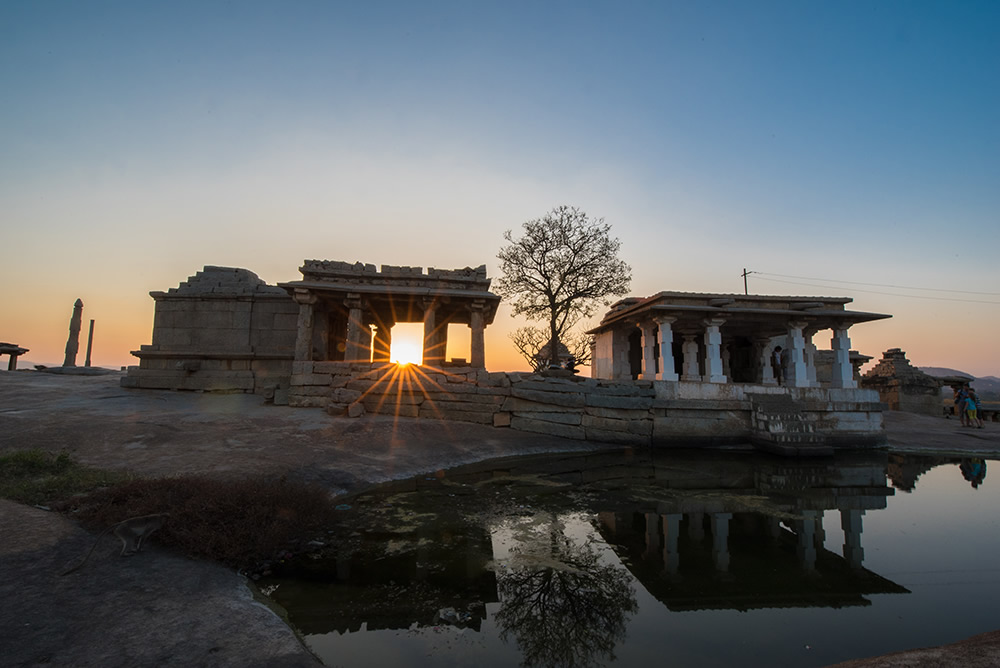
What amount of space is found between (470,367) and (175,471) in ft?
30.6

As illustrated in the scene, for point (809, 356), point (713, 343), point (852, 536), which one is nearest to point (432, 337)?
point (713, 343)

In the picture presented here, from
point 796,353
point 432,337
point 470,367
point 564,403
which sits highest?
point 432,337

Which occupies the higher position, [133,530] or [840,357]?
[840,357]

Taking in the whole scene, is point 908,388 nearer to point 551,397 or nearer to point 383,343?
point 551,397

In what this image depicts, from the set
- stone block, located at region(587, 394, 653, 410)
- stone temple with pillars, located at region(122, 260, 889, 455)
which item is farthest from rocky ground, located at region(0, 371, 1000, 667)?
stone block, located at region(587, 394, 653, 410)

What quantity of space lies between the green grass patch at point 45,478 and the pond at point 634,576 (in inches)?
126

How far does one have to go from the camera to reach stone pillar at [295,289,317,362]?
15172mm

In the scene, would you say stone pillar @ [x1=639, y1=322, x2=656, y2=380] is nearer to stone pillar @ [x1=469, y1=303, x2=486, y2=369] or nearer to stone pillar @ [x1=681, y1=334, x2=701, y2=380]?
stone pillar @ [x1=681, y1=334, x2=701, y2=380]

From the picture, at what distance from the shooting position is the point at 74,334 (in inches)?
1057

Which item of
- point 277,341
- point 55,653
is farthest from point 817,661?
point 277,341

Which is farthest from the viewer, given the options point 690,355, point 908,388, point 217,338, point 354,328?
point 908,388

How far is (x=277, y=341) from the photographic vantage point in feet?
53.7

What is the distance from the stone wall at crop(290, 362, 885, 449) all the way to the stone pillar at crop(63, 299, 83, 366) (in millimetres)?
23316

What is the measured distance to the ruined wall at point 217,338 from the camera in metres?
15.7
